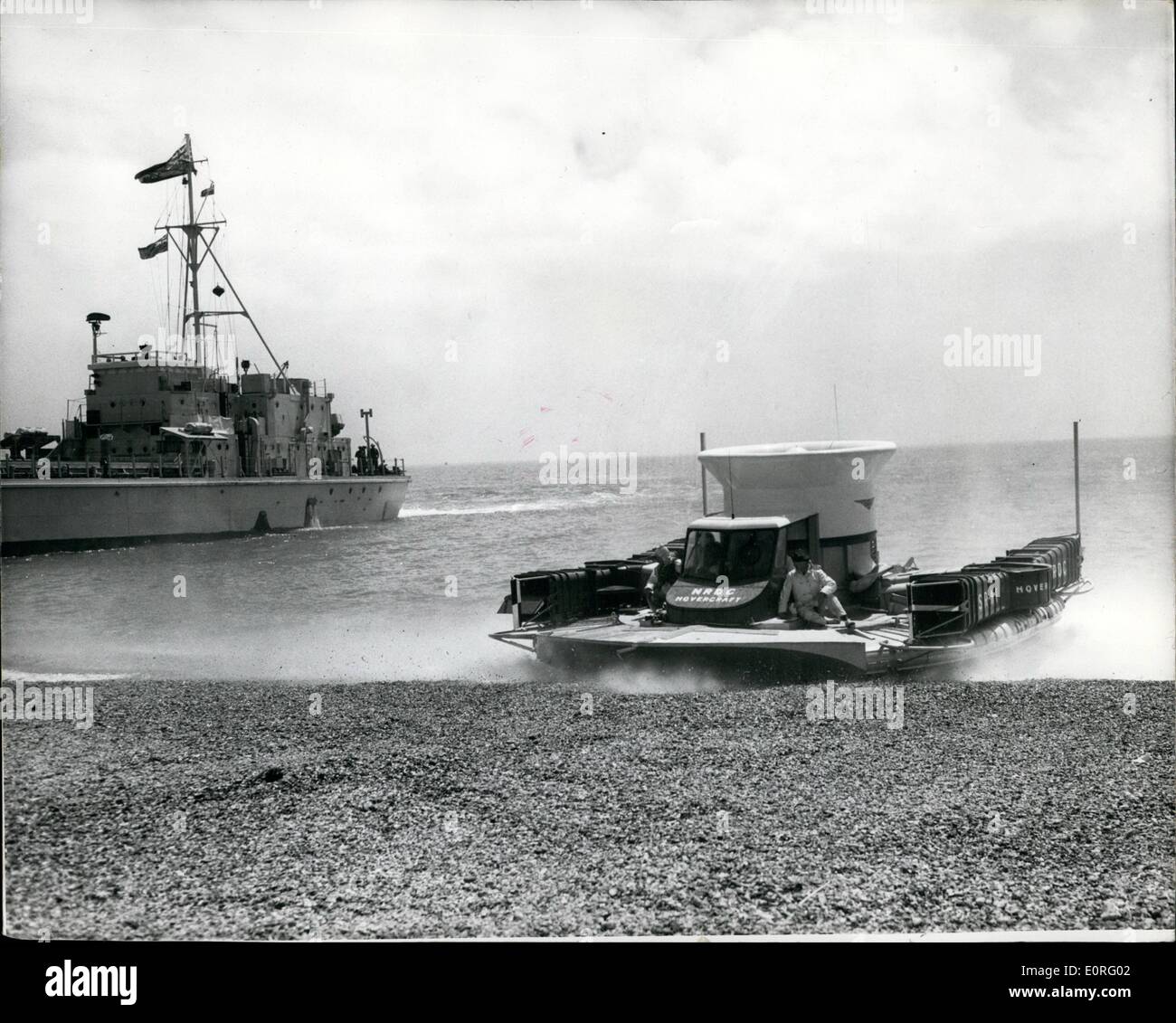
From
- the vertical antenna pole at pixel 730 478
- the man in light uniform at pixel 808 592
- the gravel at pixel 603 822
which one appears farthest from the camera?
the vertical antenna pole at pixel 730 478

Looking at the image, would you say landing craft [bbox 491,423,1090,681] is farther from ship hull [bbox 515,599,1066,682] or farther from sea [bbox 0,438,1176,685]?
sea [bbox 0,438,1176,685]

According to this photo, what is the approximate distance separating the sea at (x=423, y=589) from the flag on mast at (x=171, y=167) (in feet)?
16.2

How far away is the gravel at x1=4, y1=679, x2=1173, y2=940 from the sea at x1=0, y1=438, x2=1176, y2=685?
63.2 inches

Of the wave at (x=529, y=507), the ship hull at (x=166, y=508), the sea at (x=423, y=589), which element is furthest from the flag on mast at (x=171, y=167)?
the wave at (x=529, y=507)

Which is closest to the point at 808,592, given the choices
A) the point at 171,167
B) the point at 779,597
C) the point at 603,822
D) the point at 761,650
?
the point at 779,597

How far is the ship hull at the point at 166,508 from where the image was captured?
1099 inches

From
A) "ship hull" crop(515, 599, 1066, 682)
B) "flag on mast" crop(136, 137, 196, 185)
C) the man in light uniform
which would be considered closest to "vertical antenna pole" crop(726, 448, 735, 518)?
the man in light uniform

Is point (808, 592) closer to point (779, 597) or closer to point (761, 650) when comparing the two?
point (779, 597)

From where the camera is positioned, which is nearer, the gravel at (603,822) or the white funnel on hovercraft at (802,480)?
the gravel at (603,822)

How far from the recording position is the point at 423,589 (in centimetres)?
2564

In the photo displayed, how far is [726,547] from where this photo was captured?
11148 millimetres

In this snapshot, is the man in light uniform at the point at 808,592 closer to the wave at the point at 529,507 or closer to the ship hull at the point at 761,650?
the ship hull at the point at 761,650
